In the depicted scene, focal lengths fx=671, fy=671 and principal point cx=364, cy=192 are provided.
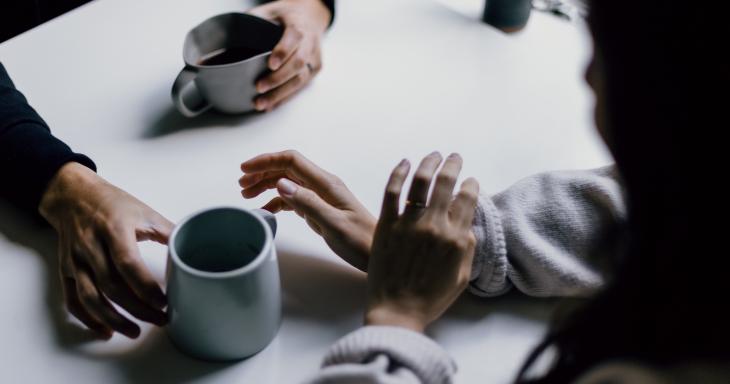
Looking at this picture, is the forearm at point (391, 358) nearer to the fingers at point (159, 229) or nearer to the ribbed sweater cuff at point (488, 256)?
the ribbed sweater cuff at point (488, 256)

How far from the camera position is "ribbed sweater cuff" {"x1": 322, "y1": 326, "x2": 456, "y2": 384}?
0.49m

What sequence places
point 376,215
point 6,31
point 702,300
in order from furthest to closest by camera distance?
point 6,31, point 376,215, point 702,300

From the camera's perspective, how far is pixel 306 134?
29.9 inches

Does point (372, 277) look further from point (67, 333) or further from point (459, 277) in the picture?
point (67, 333)

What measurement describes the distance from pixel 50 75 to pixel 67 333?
0.39 m

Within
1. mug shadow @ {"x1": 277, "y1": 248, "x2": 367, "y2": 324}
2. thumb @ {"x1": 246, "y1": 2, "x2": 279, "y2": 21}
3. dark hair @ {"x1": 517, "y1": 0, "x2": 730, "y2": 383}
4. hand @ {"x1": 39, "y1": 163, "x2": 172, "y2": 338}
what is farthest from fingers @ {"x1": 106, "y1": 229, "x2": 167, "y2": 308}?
thumb @ {"x1": 246, "y1": 2, "x2": 279, "y2": 21}

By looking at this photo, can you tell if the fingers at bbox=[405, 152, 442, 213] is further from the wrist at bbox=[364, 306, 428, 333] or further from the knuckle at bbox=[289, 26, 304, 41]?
the knuckle at bbox=[289, 26, 304, 41]

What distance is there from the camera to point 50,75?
31.9 inches

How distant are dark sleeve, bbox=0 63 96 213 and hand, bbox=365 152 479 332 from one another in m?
0.32

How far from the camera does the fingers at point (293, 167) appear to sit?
65 cm

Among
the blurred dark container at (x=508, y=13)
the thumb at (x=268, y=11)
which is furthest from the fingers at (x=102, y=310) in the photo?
the blurred dark container at (x=508, y=13)

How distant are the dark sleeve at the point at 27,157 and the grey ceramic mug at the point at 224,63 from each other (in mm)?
133

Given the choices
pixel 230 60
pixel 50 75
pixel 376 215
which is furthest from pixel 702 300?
pixel 50 75

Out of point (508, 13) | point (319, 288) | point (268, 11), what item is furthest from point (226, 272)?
point (508, 13)
